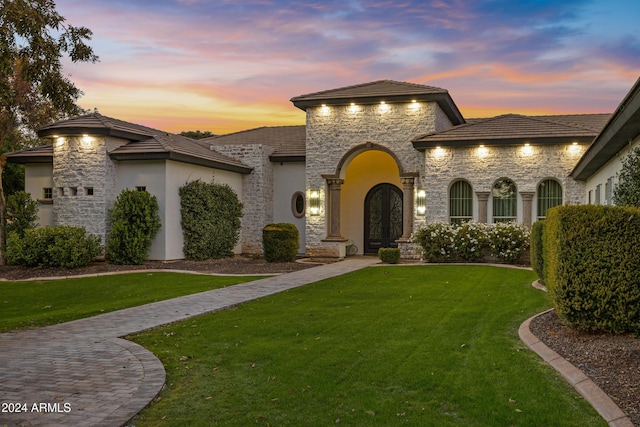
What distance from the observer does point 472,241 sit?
19.3 metres

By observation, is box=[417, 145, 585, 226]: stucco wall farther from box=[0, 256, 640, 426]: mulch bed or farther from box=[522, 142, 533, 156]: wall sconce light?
box=[0, 256, 640, 426]: mulch bed

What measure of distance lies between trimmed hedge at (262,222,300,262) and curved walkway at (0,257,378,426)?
31.9ft

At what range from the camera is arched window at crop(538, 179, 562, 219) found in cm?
2053

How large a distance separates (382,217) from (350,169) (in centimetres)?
247

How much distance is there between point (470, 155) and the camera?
69.3 feet

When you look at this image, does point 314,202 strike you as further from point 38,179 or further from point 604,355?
point 604,355

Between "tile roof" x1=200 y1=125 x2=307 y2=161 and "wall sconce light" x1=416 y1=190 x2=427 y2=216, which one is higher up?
"tile roof" x1=200 y1=125 x2=307 y2=161

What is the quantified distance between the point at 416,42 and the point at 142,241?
10862 millimetres

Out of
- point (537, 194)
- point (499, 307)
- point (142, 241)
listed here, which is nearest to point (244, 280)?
point (142, 241)

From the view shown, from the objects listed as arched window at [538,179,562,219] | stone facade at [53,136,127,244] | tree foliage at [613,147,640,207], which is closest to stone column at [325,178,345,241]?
arched window at [538,179,562,219]

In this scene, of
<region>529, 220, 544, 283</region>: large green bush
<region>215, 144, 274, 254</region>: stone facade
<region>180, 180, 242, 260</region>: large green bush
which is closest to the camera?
<region>529, 220, 544, 283</region>: large green bush

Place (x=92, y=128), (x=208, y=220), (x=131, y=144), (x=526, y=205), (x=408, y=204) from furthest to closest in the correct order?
(x=408, y=204) < (x=208, y=220) < (x=131, y=144) < (x=526, y=205) < (x=92, y=128)

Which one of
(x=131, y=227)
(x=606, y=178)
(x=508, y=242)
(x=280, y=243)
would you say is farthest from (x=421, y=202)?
(x=131, y=227)

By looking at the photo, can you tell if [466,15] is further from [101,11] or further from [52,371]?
[52,371]
